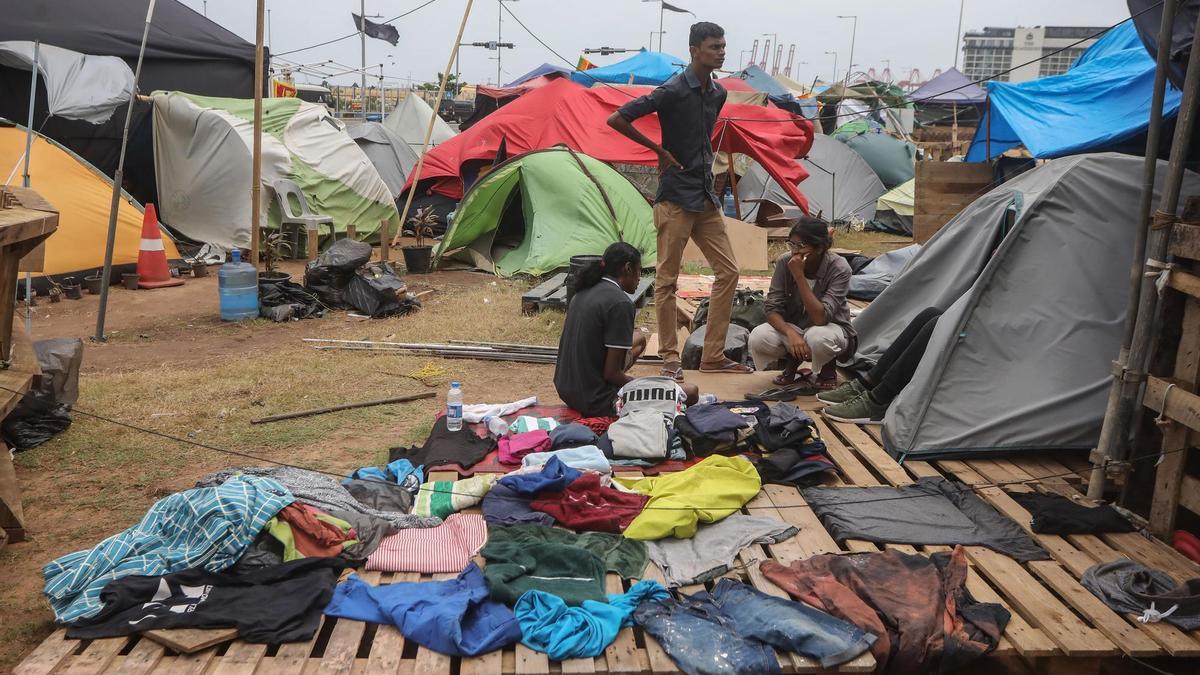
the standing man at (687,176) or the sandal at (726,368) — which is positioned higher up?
the standing man at (687,176)

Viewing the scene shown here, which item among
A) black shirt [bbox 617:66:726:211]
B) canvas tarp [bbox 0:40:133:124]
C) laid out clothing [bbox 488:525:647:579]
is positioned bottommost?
laid out clothing [bbox 488:525:647:579]

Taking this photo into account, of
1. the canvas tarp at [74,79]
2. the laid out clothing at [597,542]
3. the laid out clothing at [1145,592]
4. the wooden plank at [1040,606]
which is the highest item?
the canvas tarp at [74,79]

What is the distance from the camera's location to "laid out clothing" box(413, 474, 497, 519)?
3979 millimetres

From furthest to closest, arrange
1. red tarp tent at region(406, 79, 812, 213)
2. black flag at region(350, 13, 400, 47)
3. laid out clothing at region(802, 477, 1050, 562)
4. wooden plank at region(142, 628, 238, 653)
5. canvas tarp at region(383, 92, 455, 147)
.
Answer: black flag at region(350, 13, 400, 47) → canvas tarp at region(383, 92, 455, 147) → red tarp tent at region(406, 79, 812, 213) → laid out clothing at region(802, 477, 1050, 562) → wooden plank at region(142, 628, 238, 653)

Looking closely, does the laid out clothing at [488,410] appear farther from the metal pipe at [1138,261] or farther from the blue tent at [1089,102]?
the blue tent at [1089,102]

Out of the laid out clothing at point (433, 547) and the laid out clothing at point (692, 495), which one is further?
the laid out clothing at point (692, 495)

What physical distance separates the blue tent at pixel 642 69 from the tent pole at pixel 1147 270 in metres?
18.0

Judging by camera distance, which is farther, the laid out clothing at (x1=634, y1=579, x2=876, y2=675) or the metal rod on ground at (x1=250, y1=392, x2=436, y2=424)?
the metal rod on ground at (x1=250, y1=392, x2=436, y2=424)

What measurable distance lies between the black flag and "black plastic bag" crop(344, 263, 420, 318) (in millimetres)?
18215

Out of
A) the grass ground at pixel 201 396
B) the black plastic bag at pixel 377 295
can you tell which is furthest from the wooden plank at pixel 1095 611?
the black plastic bag at pixel 377 295

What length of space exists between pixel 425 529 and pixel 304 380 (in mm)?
3059

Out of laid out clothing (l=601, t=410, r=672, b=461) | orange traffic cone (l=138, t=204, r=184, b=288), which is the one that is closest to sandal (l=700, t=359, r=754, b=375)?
laid out clothing (l=601, t=410, r=672, b=461)

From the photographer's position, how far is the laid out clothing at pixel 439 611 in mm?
2934

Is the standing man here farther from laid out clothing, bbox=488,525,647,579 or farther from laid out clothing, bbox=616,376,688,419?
laid out clothing, bbox=488,525,647,579
